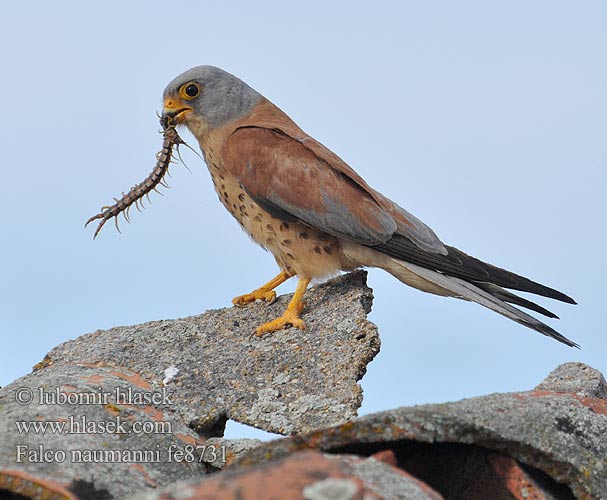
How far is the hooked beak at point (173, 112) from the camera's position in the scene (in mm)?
6414

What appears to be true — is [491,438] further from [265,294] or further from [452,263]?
[265,294]

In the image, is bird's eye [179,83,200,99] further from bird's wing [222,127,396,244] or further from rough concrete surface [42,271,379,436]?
rough concrete surface [42,271,379,436]

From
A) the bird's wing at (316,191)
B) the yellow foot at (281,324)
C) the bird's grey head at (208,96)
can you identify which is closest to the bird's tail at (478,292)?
the bird's wing at (316,191)

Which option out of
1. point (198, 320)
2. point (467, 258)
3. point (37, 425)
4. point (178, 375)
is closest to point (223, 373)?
point (178, 375)

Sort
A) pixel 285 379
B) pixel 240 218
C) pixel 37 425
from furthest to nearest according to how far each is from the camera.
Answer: pixel 240 218 → pixel 285 379 → pixel 37 425

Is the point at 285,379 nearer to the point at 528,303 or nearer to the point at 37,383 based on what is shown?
the point at 37,383

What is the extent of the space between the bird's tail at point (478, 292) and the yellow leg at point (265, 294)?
653 millimetres

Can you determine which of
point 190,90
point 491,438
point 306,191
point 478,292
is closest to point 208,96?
point 190,90

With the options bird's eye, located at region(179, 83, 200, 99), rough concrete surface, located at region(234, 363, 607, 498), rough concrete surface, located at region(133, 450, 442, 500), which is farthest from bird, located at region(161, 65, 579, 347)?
rough concrete surface, located at region(133, 450, 442, 500)

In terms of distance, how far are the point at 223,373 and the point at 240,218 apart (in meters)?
1.58

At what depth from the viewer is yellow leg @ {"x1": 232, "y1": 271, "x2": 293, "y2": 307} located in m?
5.66

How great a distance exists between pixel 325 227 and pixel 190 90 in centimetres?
154

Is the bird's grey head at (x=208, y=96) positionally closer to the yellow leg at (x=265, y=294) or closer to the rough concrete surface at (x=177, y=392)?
the yellow leg at (x=265, y=294)

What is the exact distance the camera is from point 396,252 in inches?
219
